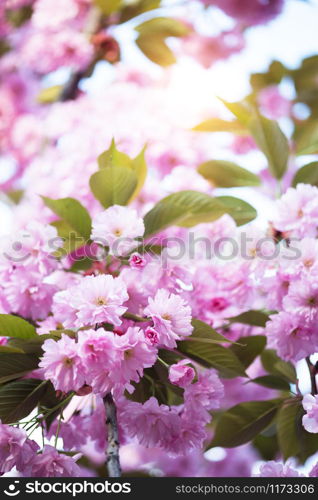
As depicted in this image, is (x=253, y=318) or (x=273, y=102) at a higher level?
(x=253, y=318)

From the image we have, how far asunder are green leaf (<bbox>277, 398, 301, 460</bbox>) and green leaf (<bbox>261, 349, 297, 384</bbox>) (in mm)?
88

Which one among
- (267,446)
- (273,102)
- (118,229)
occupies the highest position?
(118,229)

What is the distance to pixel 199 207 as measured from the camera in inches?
53.5

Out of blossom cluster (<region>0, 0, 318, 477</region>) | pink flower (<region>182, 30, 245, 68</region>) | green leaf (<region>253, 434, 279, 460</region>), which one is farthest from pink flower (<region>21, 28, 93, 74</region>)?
green leaf (<region>253, 434, 279, 460</region>)

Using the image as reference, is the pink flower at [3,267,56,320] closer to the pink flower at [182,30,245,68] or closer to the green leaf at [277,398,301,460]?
the green leaf at [277,398,301,460]

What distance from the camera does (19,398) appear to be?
1.14m

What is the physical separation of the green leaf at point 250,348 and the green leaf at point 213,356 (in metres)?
0.14

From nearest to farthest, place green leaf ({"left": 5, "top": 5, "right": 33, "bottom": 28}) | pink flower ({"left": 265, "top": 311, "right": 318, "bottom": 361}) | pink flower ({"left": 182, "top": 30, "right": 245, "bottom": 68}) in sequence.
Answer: pink flower ({"left": 265, "top": 311, "right": 318, "bottom": 361}) → green leaf ({"left": 5, "top": 5, "right": 33, "bottom": 28}) → pink flower ({"left": 182, "top": 30, "right": 245, "bottom": 68})

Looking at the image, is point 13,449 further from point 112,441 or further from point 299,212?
point 299,212

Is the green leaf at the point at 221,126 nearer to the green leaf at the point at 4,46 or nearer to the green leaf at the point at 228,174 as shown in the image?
the green leaf at the point at 228,174

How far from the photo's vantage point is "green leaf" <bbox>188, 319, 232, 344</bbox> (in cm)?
116

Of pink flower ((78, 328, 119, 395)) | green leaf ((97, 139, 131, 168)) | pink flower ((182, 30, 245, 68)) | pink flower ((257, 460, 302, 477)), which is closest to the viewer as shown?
pink flower ((78, 328, 119, 395))

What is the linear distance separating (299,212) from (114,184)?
1.27ft

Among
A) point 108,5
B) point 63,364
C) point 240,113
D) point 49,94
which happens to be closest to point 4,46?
point 49,94
